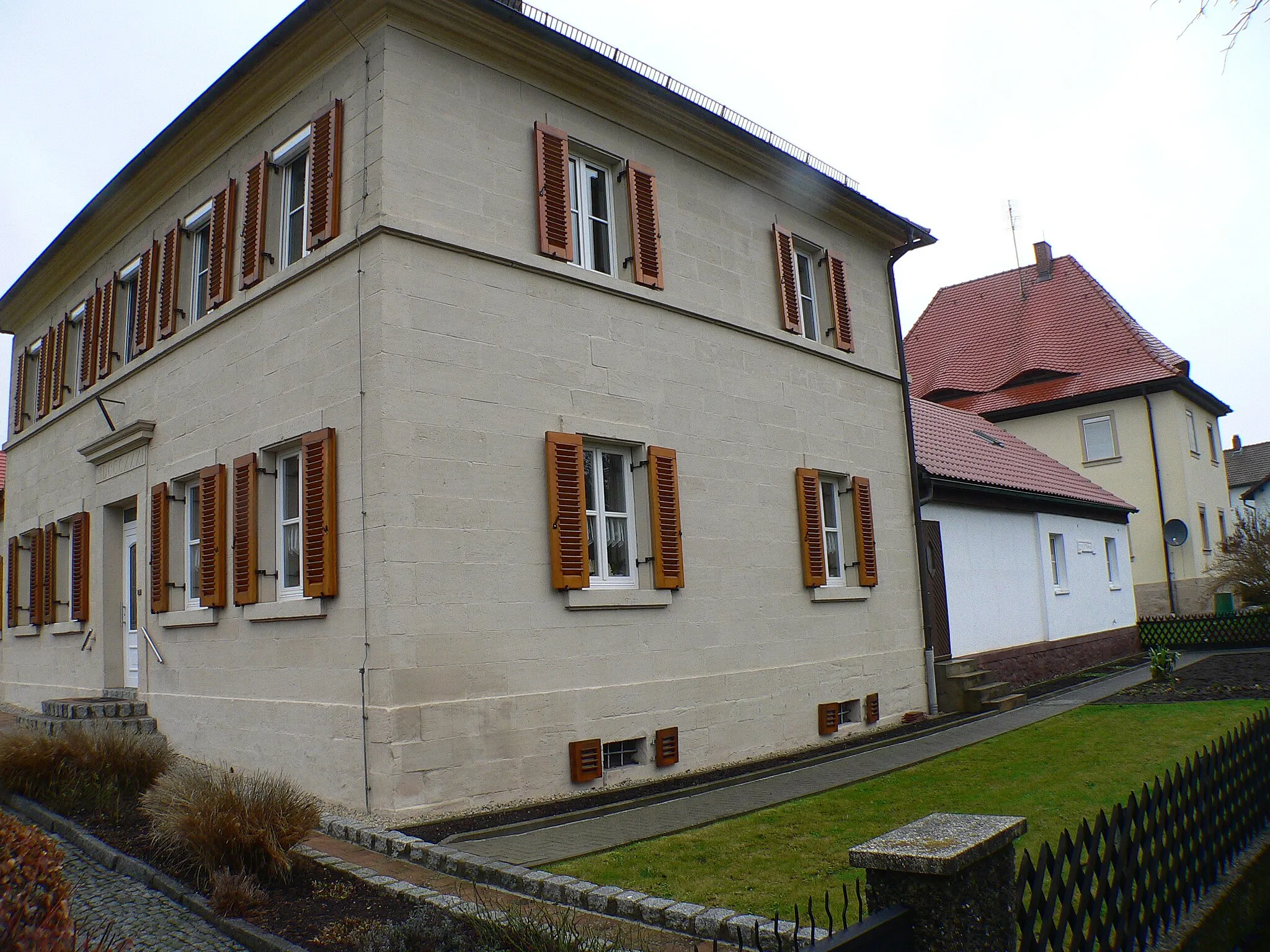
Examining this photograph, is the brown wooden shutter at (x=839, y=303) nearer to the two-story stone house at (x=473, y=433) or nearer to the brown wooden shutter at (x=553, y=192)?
the two-story stone house at (x=473, y=433)

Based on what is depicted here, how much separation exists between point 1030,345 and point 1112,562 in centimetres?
1058

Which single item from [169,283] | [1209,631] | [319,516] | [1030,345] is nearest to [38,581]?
[169,283]

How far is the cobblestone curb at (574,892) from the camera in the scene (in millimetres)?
4504

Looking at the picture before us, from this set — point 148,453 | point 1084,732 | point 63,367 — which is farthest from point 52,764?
point 1084,732

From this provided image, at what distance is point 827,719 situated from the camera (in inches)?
479

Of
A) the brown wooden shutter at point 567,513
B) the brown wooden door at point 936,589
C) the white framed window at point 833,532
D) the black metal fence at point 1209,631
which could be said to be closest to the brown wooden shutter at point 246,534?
the brown wooden shutter at point 567,513

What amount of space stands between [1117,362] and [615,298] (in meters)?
23.8

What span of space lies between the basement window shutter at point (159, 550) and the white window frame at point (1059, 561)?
15.5 metres

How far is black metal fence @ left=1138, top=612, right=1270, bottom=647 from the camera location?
917 inches

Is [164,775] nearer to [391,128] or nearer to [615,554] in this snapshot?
[615,554]

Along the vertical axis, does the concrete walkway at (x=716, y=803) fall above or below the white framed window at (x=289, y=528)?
below

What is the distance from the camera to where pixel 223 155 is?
11.3 m

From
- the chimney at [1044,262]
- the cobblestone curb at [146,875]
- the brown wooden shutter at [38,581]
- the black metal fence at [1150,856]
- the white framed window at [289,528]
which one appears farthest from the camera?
the chimney at [1044,262]

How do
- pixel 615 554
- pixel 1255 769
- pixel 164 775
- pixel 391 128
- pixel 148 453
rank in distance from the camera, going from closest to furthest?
1. pixel 1255 769
2. pixel 164 775
3. pixel 391 128
4. pixel 615 554
5. pixel 148 453
